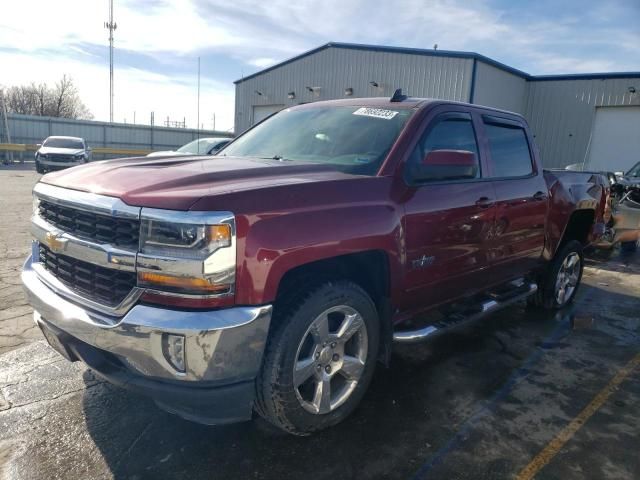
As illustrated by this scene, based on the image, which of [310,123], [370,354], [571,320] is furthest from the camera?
[571,320]

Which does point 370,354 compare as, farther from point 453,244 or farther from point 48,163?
point 48,163

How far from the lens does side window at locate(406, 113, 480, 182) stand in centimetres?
305

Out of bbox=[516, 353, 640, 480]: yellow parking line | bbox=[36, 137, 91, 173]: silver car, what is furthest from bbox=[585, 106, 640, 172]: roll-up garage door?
bbox=[36, 137, 91, 173]: silver car

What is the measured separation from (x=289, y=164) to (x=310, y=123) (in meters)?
0.85

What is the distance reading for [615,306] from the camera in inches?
226

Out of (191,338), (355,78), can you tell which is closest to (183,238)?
(191,338)

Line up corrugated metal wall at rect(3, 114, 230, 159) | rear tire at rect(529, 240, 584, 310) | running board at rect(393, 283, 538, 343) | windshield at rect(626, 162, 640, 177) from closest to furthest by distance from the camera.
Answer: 1. running board at rect(393, 283, 538, 343)
2. rear tire at rect(529, 240, 584, 310)
3. windshield at rect(626, 162, 640, 177)
4. corrugated metal wall at rect(3, 114, 230, 159)

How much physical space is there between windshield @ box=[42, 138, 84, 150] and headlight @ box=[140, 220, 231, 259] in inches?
826

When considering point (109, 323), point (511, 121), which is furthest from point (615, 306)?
point (109, 323)

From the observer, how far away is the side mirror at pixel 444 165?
3014 mm

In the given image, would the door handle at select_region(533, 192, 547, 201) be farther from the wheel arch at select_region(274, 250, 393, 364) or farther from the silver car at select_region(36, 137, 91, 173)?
the silver car at select_region(36, 137, 91, 173)

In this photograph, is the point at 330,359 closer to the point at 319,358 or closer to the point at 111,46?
the point at 319,358

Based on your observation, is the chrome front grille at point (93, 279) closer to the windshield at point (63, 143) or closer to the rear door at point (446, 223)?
the rear door at point (446, 223)

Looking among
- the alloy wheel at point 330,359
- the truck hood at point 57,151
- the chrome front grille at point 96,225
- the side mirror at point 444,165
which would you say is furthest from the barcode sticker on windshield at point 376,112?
the truck hood at point 57,151
